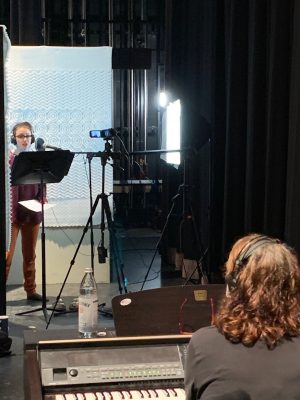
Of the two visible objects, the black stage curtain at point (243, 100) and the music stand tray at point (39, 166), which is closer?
the black stage curtain at point (243, 100)

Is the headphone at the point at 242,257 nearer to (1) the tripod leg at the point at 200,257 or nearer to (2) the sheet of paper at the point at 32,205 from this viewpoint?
(1) the tripod leg at the point at 200,257

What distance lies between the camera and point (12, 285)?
5664mm

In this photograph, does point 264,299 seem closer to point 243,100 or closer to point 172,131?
point 243,100

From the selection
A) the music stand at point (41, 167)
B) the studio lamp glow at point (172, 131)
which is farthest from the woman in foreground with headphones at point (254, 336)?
the studio lamp glow at point (172, 131)

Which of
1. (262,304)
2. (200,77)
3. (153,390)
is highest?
(200,77)

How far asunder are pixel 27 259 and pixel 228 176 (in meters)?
1.66

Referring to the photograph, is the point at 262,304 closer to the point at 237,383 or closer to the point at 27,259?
the point at 237,383

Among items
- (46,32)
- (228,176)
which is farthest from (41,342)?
(46,32)

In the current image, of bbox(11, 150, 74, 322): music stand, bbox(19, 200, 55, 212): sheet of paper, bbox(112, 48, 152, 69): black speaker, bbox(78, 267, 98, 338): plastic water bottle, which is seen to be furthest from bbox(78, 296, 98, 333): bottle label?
bbox(112, 48, 152, 69): black speaker

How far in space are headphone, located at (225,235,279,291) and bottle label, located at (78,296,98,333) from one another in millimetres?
675

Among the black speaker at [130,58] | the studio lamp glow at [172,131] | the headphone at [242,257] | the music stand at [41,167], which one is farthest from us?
the black speaker at [130,58]

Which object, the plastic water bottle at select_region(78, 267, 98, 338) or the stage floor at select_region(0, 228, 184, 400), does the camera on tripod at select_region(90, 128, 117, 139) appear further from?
the plastic water bottle at select_region(78, 267, 98, 338)

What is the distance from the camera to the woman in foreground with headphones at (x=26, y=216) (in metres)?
4.99

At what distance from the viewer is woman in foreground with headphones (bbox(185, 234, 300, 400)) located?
134cm
